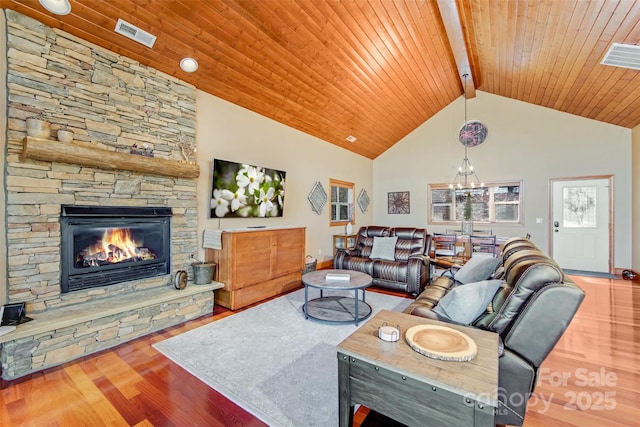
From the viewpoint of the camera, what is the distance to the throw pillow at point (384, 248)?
4.88 m

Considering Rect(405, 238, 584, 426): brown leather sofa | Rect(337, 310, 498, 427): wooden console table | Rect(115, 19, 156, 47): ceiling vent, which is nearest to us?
Rect(337, 310, 498, 427): wooden console table

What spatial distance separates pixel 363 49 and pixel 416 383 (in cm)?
416

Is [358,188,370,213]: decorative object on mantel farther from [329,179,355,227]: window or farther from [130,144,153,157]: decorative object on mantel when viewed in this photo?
[130,144,153,157]: decorative object on mantel

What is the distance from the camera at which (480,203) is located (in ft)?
22.8

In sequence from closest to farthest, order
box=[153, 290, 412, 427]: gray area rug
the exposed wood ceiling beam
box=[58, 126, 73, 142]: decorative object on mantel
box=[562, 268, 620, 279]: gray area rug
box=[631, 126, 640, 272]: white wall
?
box=[153, 290, 412, 427]: gray area rug → box=[58, 126, 73, 142]: decorative object on mantel → the exposed wood ceiling beam → box=[631, 126, 640, 272]: white wall → box=[562, 268, 620, 279]: gray area rug

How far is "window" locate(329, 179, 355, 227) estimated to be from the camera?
6684 mm

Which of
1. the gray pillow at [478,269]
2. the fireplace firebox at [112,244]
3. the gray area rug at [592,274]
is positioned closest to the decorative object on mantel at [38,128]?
the fireplace firebox at [112,244]

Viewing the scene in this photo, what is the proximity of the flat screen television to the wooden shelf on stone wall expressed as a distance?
550 millimetres

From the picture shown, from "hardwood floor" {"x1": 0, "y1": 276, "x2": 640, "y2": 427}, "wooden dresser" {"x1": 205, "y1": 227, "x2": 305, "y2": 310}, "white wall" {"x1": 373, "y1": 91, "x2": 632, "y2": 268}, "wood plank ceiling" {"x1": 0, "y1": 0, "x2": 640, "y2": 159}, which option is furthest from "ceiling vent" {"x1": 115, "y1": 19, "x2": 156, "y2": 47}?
"white wall" {"x1": 373, "y1": 91, "x2": 632, "y2": 268}

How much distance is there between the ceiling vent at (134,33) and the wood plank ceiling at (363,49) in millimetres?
59

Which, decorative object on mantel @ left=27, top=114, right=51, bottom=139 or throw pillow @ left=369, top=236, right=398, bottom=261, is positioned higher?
decorative object on mantel @ left=27, top=114, right=51, bottom=139

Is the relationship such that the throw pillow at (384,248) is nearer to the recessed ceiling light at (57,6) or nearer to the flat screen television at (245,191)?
the flat screen television at (245,191)

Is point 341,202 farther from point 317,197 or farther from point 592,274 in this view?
point 592,274

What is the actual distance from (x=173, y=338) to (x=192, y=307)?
0.54 m
